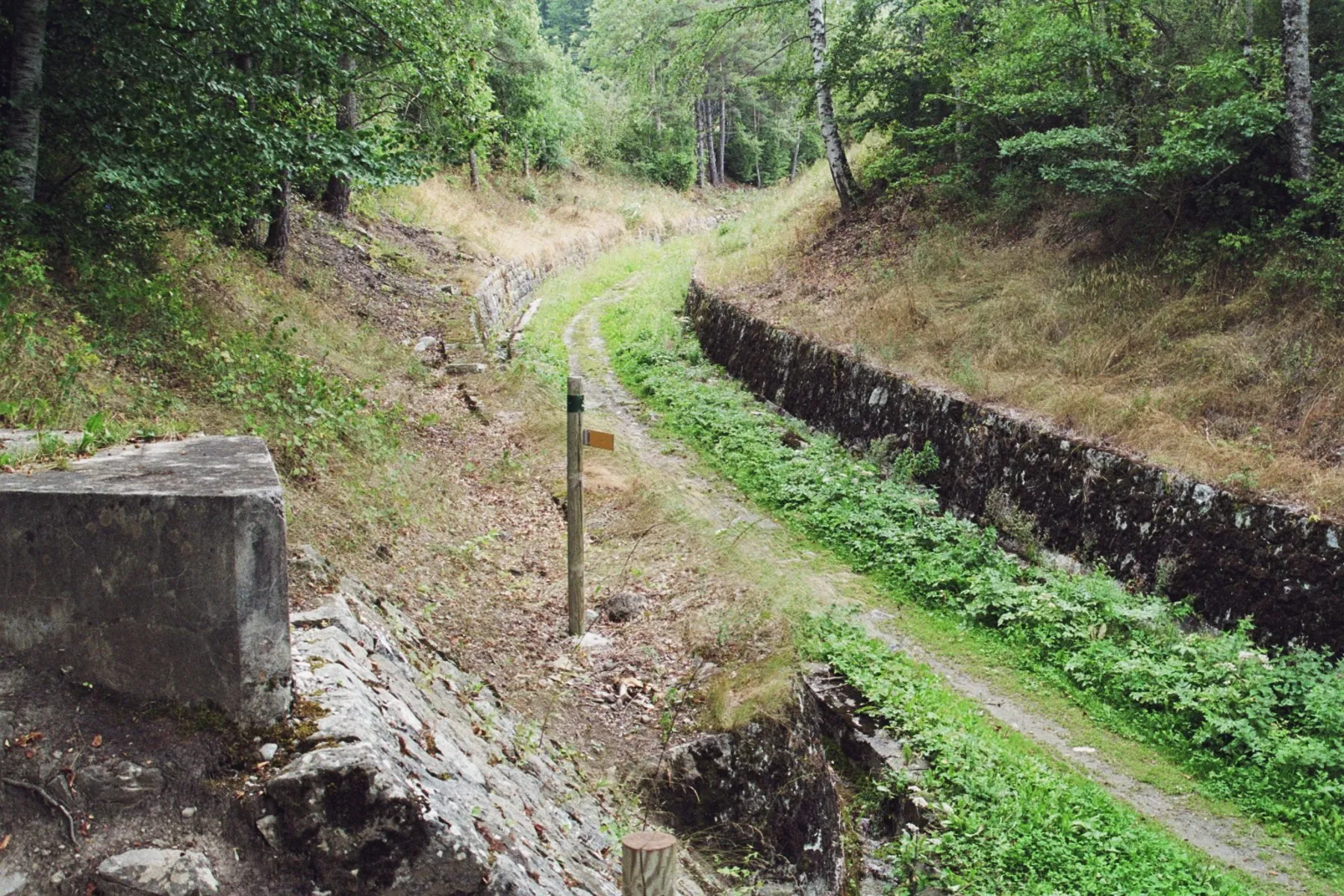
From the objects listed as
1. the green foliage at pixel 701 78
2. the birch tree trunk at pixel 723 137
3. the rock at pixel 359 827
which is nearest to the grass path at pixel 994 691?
the rock at pixel 359 827

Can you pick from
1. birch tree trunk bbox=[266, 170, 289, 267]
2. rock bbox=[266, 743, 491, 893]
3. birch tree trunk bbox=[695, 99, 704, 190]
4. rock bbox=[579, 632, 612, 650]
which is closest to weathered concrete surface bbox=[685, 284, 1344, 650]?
rock bbox=[579, 632, 612, 650]

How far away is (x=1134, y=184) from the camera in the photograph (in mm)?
12148

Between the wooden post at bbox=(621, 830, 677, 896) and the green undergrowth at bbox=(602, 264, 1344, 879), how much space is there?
5218 mm

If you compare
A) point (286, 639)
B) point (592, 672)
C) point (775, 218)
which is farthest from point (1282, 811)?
point (775, 218)

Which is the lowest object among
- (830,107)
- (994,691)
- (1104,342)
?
(994,691)

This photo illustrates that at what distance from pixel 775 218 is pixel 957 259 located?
10.3 metres

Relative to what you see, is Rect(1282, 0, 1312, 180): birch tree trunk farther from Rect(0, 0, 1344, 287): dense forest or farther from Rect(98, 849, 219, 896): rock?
Rect(98, 849, 219, 896): rock

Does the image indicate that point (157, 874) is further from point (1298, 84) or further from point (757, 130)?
point (757, 130)

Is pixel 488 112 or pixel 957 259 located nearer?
pixel 488 112

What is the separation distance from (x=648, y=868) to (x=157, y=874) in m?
1.69

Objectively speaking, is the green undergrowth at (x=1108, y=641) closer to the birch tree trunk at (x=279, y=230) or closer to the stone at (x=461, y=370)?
the stone at (x=461, y=370)

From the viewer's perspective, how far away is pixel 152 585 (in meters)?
3.32

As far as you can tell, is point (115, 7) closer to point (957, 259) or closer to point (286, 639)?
point (286, 639)

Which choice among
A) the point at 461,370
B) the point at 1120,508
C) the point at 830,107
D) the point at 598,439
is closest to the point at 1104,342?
the point at 1120,508
